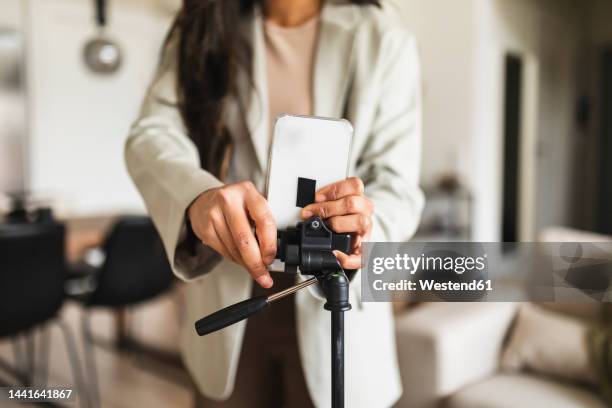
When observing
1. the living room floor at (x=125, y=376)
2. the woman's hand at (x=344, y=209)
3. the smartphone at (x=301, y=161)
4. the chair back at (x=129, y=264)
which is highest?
the smartphone at (x=301, y=161)

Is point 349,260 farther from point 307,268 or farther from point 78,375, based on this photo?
point 78,375

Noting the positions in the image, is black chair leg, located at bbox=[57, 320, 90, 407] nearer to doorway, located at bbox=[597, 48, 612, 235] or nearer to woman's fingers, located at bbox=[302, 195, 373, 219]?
woman's fingers, located at bbox=[302, 195, 373, 219]

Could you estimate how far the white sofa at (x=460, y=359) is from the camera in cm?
126

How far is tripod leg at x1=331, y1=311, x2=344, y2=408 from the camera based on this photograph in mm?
356

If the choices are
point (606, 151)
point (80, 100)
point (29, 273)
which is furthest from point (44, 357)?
point (606, 151)

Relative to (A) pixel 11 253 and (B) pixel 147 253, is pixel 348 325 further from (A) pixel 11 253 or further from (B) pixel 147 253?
(B) pixel 147 253

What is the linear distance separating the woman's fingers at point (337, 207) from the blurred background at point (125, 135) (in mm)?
1275

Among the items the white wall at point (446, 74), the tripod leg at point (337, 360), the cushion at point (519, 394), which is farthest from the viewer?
the white wall at point (446, 74)

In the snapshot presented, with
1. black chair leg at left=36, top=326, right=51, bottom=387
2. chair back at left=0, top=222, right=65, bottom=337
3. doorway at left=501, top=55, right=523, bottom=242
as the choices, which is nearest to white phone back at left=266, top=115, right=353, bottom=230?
chair back at left=0, top=222, right=65, bottom=337

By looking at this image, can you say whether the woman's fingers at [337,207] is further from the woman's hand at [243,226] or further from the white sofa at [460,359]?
the white sofa at [460,359]

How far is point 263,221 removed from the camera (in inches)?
15.0

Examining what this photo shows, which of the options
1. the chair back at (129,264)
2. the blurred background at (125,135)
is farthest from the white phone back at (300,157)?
the chair back at (129,264)

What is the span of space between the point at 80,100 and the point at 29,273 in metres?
2.58

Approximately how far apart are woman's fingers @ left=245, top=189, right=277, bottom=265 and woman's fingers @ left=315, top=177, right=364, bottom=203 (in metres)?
0.04
